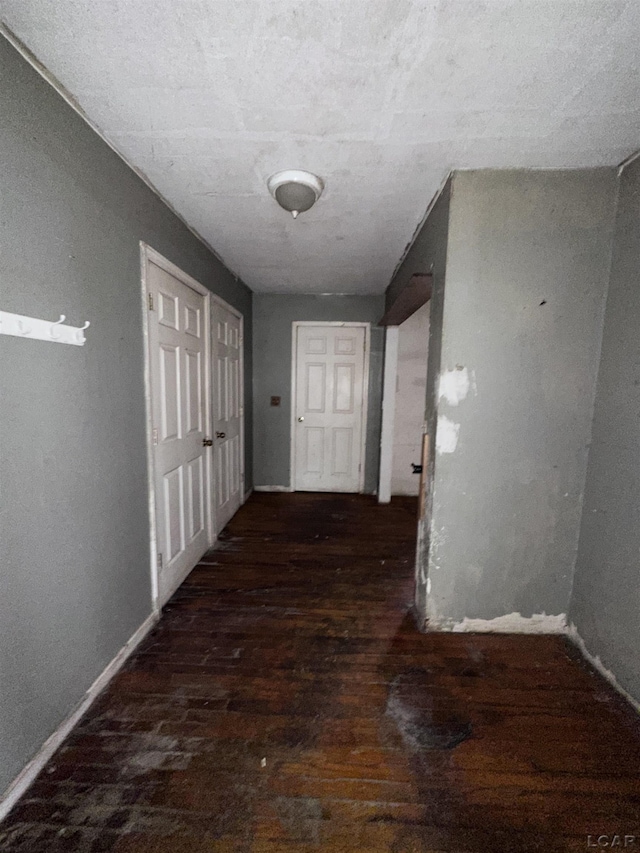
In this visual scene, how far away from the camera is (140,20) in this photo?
3.20 ft

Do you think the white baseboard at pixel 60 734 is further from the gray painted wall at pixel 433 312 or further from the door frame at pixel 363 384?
the door frame at pixel 363 384

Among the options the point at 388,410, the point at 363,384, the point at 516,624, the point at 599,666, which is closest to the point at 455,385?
the point at 516,624

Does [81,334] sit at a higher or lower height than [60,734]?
higher

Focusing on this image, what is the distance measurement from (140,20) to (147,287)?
1.03 metres

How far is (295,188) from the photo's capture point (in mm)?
1694

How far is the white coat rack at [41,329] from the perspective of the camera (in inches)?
41.6

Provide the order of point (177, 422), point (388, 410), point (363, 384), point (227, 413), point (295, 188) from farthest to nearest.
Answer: point (363, 384) < point (388, 410) < point (227, 413) < point (177, 422) < point (295, 188)

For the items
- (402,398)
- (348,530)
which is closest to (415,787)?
(348,530)

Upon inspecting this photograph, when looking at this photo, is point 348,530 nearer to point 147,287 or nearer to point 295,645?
point 295,645

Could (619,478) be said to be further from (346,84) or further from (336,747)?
(346,84)

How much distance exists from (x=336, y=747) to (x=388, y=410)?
2.99m

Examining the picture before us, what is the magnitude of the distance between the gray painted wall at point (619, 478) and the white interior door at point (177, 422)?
2324 mm

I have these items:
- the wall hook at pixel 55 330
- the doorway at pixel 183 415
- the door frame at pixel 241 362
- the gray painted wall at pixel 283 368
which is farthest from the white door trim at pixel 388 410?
the wall hook at pixel 55 330

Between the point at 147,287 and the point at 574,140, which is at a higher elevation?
the point at 574,140
